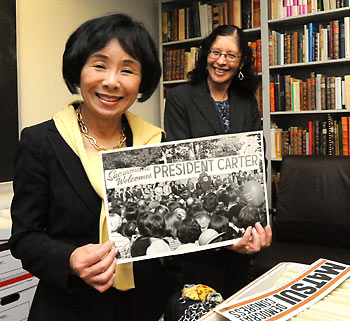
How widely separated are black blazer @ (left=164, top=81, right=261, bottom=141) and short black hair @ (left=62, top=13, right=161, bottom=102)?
1184mm

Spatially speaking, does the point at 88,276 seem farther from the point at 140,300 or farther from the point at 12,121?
the point at 12,121

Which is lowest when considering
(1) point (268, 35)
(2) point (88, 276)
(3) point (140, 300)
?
(3) point (140, 300)

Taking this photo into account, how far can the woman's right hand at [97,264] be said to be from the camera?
2.48 ft

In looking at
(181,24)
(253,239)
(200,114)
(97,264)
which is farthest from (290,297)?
(181,24)

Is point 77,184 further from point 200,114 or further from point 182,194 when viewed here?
point 200,114

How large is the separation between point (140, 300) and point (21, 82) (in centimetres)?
200

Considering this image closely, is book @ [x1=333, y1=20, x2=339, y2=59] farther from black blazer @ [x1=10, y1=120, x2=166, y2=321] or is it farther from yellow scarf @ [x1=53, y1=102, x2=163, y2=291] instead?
black blazer @ [x1=10, y1=120, x2=166, y2=321]

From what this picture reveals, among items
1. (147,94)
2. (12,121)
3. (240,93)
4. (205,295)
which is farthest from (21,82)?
(205,295)

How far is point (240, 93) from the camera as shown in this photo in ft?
7.38

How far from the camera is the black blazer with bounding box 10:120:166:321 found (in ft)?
2.68

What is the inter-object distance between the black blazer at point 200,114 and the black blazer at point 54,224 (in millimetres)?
1257

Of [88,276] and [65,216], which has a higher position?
[65,216]

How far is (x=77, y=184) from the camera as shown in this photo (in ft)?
2.84

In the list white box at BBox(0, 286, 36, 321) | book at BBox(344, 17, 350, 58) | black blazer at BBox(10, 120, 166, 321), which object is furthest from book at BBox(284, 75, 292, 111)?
black blazer at BBox(10, 120, 166, 321)
